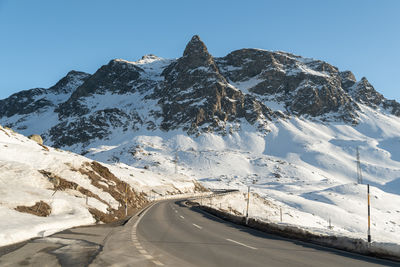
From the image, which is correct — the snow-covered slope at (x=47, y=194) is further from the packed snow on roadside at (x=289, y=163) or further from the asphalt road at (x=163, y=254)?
the packed snow on roadside at (x=289, y=163)

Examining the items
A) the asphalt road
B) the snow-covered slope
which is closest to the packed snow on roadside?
the snow-covered slope

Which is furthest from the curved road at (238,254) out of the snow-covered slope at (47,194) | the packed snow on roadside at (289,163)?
the packed snow on roadside at (289,163)

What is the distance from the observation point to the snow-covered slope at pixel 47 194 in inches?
457

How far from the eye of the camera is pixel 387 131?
198625 millimetres

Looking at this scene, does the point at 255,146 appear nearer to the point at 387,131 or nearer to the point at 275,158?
the point at 275,158

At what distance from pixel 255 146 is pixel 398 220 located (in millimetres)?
112252

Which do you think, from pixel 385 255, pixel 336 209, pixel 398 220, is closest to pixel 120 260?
pixel 385 255

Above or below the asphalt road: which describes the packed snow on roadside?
above

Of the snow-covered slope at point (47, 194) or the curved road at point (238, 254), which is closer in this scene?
the curved road at point (238, 254)

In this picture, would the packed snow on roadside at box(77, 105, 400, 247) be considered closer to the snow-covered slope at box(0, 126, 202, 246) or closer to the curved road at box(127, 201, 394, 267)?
the snow-covered slope at box(0, 126, 202, 246)

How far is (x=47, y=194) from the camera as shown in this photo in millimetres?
17281

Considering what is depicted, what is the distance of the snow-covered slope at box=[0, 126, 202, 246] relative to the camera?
1160 centimetres

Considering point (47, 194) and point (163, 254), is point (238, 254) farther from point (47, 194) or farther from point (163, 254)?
point (47, 194)

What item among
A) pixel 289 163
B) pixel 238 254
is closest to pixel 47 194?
pixel 238 254
